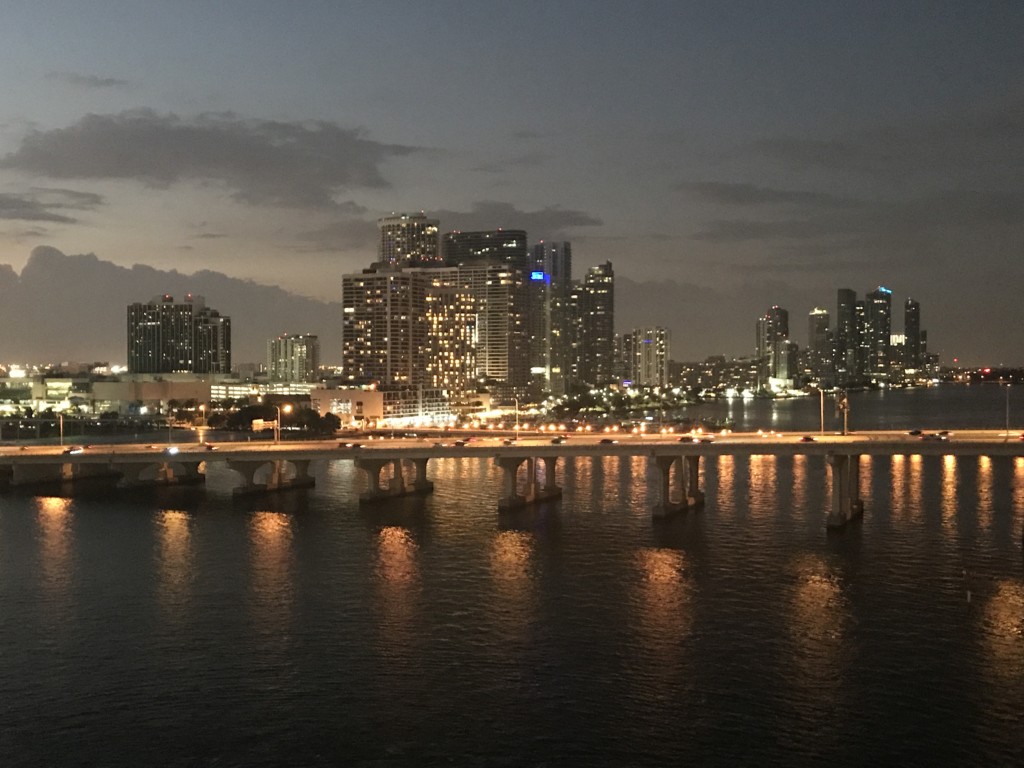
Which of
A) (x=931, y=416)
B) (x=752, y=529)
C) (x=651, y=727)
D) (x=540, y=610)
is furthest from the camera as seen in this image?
(x=931, y=416)

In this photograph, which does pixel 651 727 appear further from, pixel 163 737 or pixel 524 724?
pixel 163 737

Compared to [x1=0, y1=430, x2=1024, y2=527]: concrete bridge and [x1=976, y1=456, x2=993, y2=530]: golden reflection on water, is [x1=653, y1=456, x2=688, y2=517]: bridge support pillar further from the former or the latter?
[x1=976, y1=456, x2=993, y2=530]: golden reflection on water

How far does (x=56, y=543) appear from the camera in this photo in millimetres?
51219

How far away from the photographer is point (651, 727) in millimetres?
25906

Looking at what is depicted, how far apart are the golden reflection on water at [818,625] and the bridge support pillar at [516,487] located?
787 inches

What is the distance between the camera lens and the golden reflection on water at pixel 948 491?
56250 millimetres

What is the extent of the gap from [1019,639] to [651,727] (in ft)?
44.4

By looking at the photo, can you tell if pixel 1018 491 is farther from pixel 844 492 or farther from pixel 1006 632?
pixel 1006 632

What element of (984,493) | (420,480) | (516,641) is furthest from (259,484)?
(984,493)

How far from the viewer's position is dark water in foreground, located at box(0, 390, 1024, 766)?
25.2 m

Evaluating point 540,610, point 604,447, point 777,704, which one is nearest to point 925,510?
point 604,447

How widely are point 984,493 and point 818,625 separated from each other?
1500 inches

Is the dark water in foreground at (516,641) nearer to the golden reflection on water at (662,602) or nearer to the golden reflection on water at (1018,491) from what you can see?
the golden reflection on water at (662,602)

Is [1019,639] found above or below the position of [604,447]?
below
